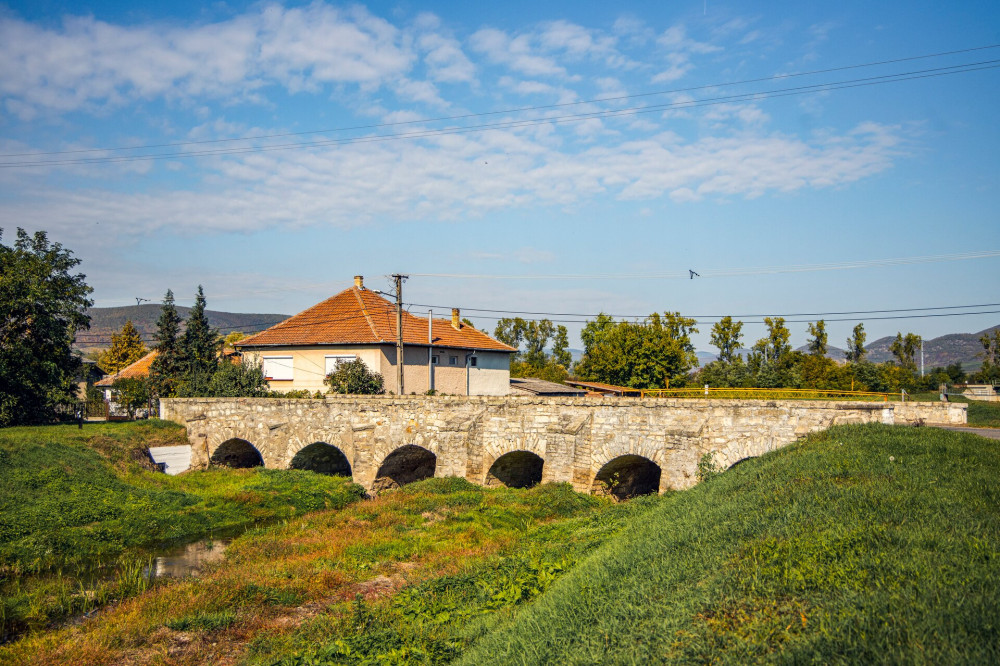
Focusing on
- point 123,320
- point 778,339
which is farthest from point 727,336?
point 123,320

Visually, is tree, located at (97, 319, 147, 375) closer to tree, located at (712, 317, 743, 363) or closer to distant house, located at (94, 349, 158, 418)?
distant house, located at (94, 349, 158, 418)

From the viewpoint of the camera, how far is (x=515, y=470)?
20953 mm

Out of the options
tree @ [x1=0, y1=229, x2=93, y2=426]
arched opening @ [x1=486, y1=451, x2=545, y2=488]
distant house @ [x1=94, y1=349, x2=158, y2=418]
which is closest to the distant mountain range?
distant house @ [x1=94, y1=349, x2=158, y2=418]

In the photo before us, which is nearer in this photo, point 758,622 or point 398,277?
point 758,622

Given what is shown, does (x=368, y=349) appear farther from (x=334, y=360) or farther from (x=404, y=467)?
(x=404, y=467)

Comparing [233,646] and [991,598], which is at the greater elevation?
[991,598]

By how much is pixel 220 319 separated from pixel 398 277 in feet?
602

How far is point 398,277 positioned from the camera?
26812 mm

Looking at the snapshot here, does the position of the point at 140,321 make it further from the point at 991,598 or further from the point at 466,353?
the point at 991,598

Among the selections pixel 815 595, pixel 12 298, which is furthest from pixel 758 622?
pixel 12 298

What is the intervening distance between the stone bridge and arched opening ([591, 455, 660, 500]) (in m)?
0.04

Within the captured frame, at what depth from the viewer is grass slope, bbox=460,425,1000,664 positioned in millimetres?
4586

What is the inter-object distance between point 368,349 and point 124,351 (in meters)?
40.8

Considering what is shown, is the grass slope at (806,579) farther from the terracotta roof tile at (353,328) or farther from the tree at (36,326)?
the tree at (36,326)
